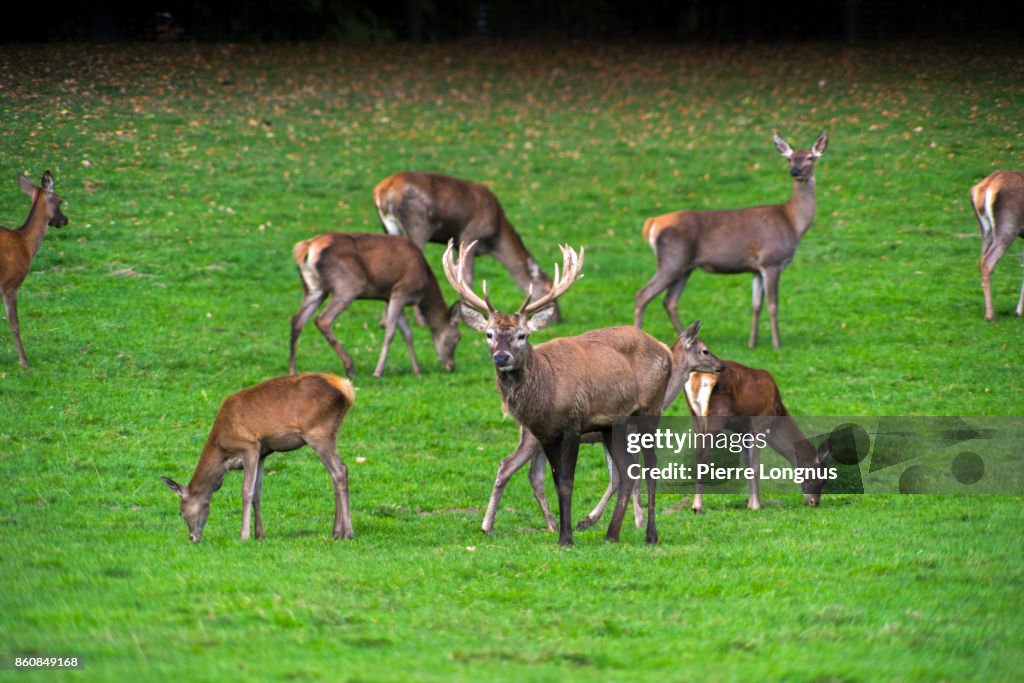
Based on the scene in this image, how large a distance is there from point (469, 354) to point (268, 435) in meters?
7.53

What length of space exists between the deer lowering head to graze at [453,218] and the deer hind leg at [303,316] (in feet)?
8.54

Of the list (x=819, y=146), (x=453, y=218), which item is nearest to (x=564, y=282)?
(x=453, y=218)

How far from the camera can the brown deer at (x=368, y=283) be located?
1533 cm

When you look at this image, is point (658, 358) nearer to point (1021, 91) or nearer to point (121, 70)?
point (1021, 91)

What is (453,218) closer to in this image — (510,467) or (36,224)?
(36,224)

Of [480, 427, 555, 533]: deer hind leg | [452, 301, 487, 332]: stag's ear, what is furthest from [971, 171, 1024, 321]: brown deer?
[452, 301, 487, 332]: stag's ear

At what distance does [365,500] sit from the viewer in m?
10.9

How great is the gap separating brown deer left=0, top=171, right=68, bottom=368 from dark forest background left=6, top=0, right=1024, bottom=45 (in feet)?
53.8

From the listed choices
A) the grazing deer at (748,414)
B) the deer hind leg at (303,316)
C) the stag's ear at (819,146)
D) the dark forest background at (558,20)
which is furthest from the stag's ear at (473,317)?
the dark forest background at (558,20)

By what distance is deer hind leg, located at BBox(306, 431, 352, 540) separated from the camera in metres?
9.43

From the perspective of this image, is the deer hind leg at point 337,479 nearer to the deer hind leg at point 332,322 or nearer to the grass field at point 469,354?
the grass field at point 469,354

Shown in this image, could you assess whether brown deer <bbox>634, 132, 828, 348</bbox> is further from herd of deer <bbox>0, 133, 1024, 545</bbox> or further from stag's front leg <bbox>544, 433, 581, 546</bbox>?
stag's front leg <bbox>544, 433, 581, 546</bbox>

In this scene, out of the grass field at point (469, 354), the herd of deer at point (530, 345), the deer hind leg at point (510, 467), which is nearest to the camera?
the grass field at point (469, 354)

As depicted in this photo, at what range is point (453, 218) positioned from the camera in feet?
59.6
